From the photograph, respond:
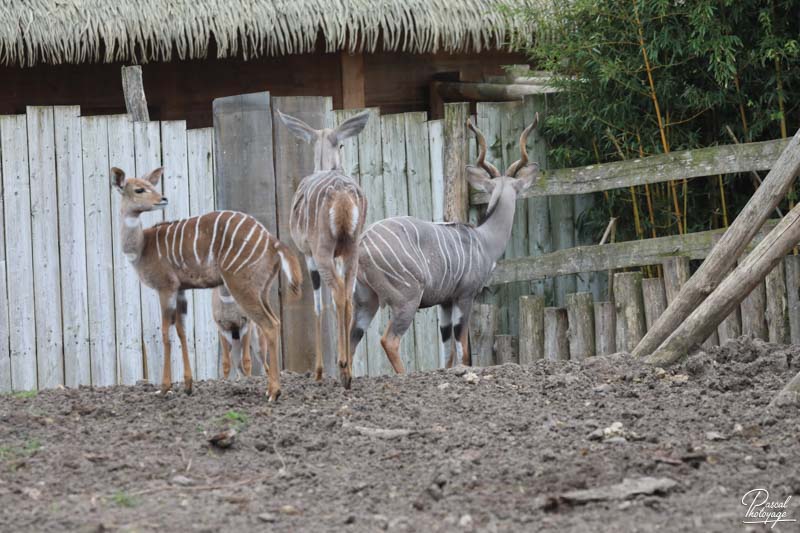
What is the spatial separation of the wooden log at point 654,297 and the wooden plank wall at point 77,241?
115 inches

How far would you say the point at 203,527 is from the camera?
3.80m

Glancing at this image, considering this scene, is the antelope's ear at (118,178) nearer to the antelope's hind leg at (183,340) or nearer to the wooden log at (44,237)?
the antelope's hind leg at (183,340)

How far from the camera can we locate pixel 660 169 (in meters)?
7.93

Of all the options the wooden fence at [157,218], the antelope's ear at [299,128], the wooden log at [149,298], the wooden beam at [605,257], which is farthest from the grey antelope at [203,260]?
the wooden beam at [605,257]

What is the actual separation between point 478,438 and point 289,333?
9.34 ft

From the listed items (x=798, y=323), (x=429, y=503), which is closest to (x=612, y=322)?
(x=798, y=323)

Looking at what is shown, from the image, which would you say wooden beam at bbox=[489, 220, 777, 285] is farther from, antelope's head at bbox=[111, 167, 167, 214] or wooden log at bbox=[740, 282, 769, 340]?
antelope's head at bbox=[111, 167, 167, 214]

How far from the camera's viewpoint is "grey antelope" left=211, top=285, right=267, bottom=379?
7.55m

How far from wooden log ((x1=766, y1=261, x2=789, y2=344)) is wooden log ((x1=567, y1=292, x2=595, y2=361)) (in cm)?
120

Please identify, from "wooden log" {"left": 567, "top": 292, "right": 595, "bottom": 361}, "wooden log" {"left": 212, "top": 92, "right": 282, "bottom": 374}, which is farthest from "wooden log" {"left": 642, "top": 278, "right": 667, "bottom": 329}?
"wooden log" {"left": 212, "top": 92, "right": 282, "bottom": 374}

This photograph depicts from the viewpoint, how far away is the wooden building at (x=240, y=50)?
1004 cm

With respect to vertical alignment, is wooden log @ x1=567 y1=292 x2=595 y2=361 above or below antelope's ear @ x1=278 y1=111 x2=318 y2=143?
below

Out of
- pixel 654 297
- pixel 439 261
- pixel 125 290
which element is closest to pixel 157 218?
pixel 125 290

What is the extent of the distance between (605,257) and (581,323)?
0.47 meters
